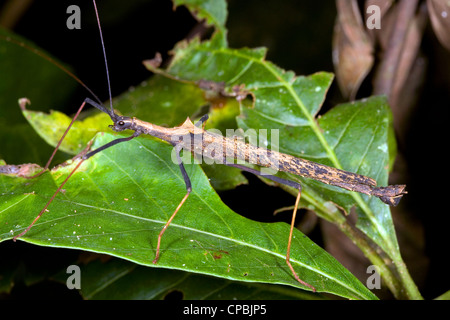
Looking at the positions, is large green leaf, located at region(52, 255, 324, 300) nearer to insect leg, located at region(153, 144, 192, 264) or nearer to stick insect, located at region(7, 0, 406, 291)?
stick insect, located at region(7, 0, 406, 291)

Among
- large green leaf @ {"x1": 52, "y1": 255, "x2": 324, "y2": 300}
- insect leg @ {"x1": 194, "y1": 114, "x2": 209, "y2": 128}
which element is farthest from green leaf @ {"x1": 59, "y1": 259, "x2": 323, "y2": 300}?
insect leg @ {"x1": 194, "y1": 114, "x2": 209, "y2": 128}

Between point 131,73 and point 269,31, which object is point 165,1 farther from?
point 269,31

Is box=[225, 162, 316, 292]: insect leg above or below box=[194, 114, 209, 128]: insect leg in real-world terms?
below

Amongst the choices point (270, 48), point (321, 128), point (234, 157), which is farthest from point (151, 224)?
point (270, 48)

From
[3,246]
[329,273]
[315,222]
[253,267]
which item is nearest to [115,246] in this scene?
[253,267]

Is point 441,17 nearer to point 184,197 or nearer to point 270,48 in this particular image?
point 270,48

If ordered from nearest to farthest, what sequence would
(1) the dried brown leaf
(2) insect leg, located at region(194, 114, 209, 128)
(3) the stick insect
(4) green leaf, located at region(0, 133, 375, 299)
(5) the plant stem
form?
(4) green leaf, located at region(0, 133, 375, 299) < (5) the plant stem < (3) the stick insect < (2) insect leg, located at region(194, 114, 209, 128) < (1) the dried brown leaf
